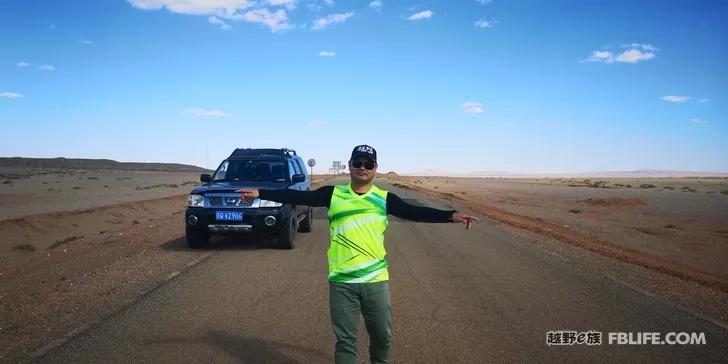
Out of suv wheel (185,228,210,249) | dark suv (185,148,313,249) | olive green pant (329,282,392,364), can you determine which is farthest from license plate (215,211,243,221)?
olive green pant (329,282,392,364)

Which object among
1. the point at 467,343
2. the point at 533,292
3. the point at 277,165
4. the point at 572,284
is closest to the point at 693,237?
the point at 572,284

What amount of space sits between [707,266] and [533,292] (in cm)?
679

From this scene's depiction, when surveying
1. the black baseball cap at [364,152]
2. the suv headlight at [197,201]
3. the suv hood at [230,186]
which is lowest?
the suv headlight at [197,201]

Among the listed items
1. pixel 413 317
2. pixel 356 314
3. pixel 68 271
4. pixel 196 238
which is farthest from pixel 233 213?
pixel 356 314

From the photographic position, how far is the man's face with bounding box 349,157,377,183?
3.42m

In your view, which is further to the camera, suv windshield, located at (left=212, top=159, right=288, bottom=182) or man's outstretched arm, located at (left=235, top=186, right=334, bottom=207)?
suv windshield, located at (left=212, top=159, right=288, bottom=182)

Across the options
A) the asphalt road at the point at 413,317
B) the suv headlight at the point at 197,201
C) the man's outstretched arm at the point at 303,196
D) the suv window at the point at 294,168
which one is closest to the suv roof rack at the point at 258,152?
the suv window at the point at 294,168

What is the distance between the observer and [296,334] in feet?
Answer: 16.7

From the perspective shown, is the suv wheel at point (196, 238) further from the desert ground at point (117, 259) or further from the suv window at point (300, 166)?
the suv window at point (300, 166)

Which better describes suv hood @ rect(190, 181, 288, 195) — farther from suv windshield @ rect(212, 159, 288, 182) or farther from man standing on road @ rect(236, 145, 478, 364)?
man standing on road @ rect(236, 145, 478, 364)

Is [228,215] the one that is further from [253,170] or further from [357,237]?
[357,237]

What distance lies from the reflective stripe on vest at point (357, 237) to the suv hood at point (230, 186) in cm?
664

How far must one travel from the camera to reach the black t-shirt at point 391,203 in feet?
11.7

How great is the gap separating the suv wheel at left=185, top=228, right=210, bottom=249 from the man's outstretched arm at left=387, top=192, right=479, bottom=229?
7.43m
